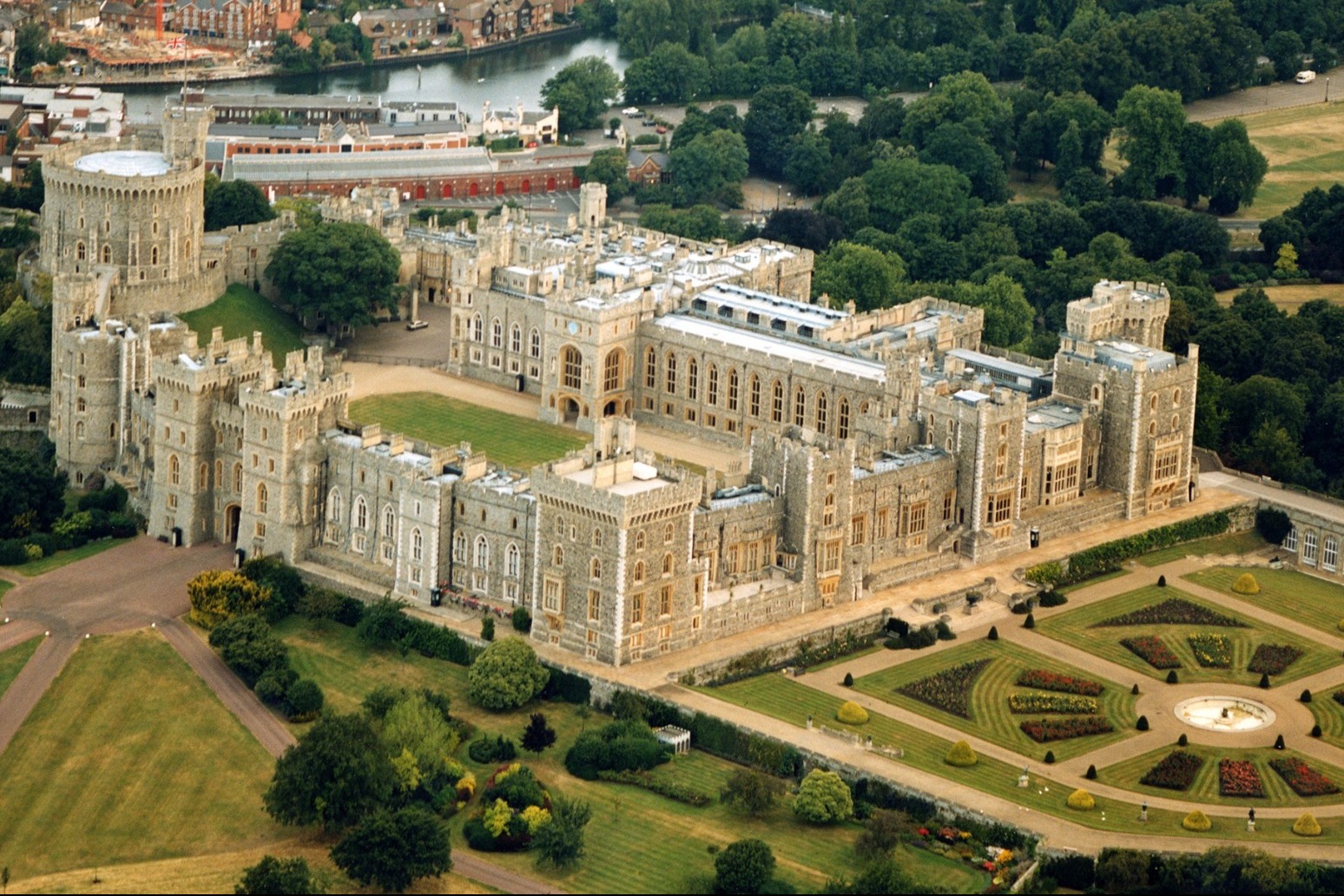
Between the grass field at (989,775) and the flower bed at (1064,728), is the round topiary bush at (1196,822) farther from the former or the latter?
the flower bed at (1064,728)

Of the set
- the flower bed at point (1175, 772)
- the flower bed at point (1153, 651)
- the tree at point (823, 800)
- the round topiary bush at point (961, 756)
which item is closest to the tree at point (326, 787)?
the tree at point (823, 800)

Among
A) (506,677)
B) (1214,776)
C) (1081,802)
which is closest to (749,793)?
(1081,802)

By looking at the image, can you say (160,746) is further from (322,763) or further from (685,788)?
(685,788)

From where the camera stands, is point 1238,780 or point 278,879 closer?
point 278,879

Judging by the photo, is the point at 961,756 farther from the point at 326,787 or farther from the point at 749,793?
the point at 326,787

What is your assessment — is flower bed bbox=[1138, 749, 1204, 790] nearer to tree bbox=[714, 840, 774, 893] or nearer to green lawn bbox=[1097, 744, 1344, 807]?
green lawn bbox=[1097, 744, 1344, 807]

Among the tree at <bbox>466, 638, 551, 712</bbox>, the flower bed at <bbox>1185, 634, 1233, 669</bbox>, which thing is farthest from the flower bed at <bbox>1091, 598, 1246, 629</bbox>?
the tree at <bbox>466, 638, 551, 712</bbox>

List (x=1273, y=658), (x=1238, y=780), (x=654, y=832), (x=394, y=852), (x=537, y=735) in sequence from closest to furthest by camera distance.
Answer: (x=394, y=852) < (x=654, y=832) < (x=1238, y=780) < (x=537, y=735) < (x=1273, y=658)

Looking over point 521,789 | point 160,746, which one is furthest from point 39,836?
point 521,789
